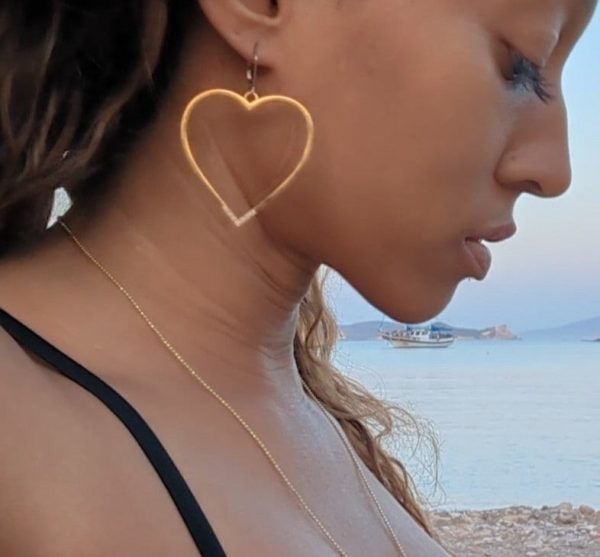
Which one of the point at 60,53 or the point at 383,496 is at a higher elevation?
the point at 60,53

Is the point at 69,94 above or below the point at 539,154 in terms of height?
above

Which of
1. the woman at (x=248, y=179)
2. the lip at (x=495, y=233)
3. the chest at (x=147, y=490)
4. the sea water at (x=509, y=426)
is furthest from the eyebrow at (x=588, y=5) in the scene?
the sea water at (x=509, y=426)

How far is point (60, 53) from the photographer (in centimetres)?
62

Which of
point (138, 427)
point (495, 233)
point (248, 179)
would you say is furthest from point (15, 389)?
point (495, 233)

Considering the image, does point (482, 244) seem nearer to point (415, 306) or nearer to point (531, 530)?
point (415, 306)

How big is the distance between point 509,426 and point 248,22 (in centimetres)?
712

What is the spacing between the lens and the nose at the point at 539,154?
2.07 feet

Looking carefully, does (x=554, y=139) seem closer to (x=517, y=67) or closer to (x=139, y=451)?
(x=517, y=67)

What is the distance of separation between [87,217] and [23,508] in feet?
0.71

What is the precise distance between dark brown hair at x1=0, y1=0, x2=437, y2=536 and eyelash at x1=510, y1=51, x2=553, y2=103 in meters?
0.18

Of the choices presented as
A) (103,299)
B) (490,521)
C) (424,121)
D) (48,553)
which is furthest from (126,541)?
(490,521)

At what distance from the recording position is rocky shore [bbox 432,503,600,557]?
3.63 metres

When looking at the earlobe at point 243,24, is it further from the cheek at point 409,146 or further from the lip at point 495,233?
the lip at point 495,233

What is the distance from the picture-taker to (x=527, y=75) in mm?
632
